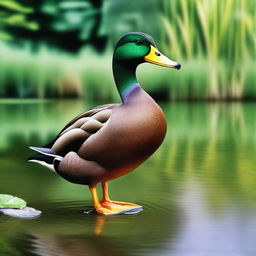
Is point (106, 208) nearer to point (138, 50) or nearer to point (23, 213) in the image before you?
point (23, 213)

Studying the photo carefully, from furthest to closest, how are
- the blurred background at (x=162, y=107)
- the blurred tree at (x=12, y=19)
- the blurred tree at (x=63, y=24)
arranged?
1. the blurred tree at (x=63, y=24)
2. the blurred tree at (x=12, y=19)
3. the blurred background at (x=162, y=107)

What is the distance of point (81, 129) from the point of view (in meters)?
4.17

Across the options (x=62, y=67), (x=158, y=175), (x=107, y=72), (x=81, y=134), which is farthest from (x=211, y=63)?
(x=81, y=134)

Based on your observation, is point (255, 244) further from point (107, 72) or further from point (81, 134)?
point (107, 72)

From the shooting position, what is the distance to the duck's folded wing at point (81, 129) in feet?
13.5

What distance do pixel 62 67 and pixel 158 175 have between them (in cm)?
962

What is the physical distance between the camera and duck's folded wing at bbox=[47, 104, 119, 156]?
4125 millimetres

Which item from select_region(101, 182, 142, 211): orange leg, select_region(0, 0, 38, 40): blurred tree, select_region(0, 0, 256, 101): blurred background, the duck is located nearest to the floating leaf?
the duck

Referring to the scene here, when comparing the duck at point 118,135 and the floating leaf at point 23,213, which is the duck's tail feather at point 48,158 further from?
the floating leaf at point 23,213

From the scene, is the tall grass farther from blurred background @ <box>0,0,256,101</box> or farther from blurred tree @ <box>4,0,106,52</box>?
blurred tree @ <box>4,0,106,52</box>

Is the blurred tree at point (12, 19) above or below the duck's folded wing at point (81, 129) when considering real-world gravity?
above

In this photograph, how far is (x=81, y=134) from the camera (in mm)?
4160

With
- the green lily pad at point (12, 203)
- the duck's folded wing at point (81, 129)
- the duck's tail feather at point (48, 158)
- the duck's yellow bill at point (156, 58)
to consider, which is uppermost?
the duck's yellow bill at point (156, 58)

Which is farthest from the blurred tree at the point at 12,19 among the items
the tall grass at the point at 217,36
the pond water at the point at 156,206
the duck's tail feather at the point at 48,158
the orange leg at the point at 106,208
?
the orange leg at the point at 106,208
